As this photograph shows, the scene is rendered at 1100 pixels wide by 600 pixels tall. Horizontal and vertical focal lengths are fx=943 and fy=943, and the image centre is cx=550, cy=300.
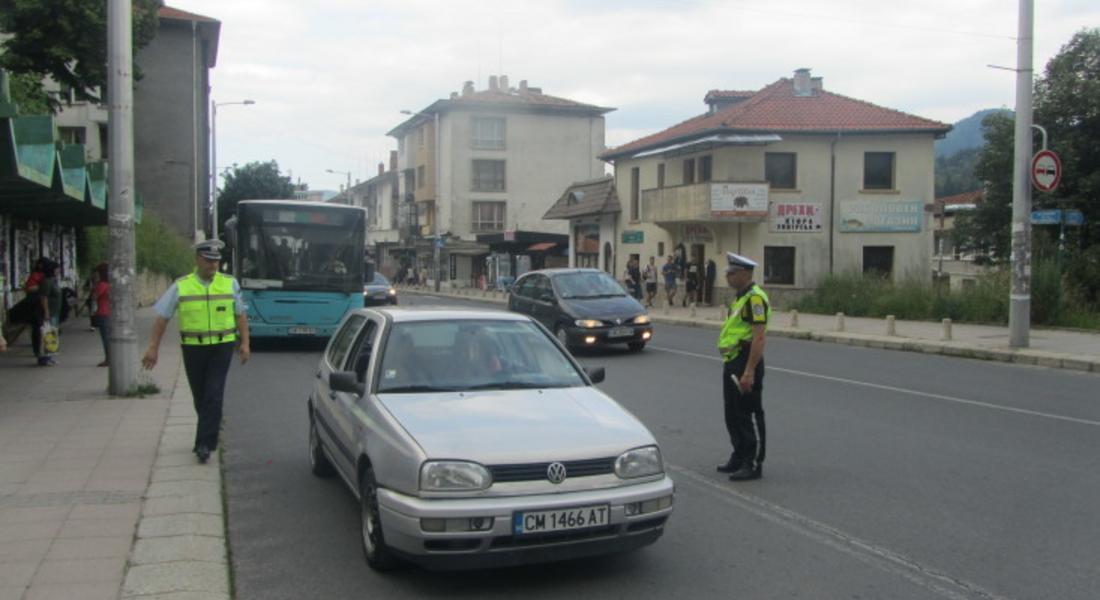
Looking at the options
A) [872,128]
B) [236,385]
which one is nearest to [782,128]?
[872,128]

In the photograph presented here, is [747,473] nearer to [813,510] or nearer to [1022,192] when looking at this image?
[813,510]

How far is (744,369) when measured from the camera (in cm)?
727

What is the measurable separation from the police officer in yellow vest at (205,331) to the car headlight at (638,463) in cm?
401

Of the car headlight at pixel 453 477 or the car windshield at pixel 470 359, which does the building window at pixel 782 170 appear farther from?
the car headlight at pixel 453 477

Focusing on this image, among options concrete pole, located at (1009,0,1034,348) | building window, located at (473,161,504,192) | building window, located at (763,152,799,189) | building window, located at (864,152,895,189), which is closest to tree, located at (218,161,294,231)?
building window, located at (473,161,504,192)

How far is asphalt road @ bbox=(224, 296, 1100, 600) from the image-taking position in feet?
16.5

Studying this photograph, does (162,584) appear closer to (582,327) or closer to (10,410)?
(10,410)

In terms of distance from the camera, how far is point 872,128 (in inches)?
1416

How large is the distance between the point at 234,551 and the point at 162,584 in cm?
88

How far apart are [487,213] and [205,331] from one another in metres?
62.1

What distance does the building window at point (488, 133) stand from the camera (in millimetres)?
67750

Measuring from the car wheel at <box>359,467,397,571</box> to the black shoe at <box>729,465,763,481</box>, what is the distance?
3.18m

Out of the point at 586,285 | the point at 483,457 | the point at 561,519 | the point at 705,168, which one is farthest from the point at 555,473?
the point at 705,168

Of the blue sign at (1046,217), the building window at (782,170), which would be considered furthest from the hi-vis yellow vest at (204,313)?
the building window at (782,170)
